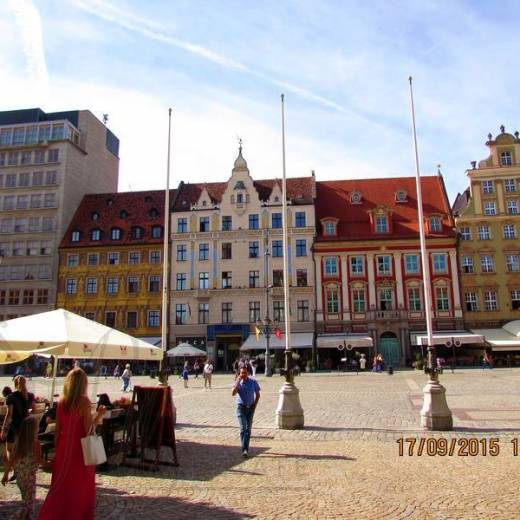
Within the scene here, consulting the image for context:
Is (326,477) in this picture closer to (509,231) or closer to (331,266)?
(331,266)

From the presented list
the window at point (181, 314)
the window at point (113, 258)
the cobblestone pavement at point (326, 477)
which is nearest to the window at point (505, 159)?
the window at point (181, 314)

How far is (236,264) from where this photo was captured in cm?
4934

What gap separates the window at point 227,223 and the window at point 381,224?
13.5 metres

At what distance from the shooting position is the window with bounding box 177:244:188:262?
50150mm

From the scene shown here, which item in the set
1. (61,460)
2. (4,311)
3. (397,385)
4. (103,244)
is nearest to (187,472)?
(61,460)

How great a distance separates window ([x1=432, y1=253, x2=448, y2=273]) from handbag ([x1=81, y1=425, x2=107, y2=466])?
4417 centimetres

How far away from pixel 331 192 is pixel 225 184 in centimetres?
1063

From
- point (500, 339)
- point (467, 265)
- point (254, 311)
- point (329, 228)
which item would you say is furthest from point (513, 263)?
point (254, 311)

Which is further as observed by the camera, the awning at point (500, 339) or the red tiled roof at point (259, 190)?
the red tiled roof at point (259, 190)

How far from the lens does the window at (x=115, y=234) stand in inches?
2054

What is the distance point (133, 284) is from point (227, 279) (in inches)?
351

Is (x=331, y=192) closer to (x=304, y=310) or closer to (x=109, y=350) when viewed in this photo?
(x=304, y=310)

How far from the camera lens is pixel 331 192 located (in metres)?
53.4

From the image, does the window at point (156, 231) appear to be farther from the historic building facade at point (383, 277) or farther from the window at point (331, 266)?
the window at point (331, 266)
